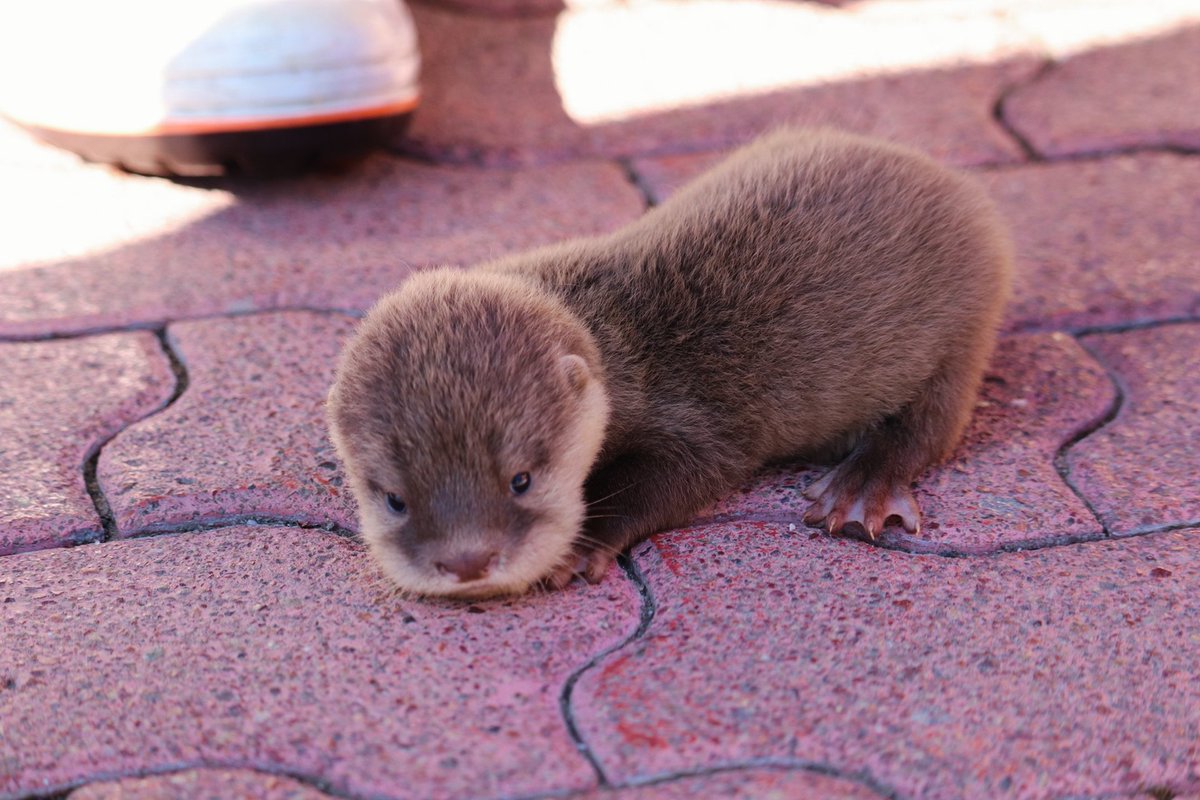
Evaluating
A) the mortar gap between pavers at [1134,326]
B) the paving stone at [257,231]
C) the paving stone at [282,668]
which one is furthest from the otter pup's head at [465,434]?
the mortar gap between pavers at [1134,326]

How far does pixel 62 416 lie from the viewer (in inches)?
106

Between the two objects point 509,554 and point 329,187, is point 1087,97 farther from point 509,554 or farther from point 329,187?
point 509,554

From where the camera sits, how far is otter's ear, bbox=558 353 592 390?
223 cm

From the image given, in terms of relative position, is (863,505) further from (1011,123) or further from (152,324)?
(1011,123)

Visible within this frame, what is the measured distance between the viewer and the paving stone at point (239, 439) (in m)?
2.43

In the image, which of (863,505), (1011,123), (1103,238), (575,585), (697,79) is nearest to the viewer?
(575,585)

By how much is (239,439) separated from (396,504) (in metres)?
0.61

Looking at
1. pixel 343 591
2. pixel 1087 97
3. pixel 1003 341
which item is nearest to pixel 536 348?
pixel 343 591

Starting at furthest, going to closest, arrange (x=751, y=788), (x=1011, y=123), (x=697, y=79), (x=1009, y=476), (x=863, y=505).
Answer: (x=697, y=79) → (x=1011, y=123) → (x=1009, y=476) → (x=863, y=505) → (x=751, y=788)

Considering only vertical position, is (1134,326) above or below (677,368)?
below

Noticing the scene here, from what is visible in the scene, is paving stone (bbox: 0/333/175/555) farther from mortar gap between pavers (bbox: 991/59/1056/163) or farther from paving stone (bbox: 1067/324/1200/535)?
mortar gap between pavers (bbox: 991/59/1056/163)

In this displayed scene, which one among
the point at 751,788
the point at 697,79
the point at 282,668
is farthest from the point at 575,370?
the point at 697,79

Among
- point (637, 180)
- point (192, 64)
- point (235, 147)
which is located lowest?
point (637, 180)

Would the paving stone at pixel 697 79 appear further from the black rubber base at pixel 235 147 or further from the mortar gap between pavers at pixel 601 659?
the mortar gap between pavers at pixel 601 659
